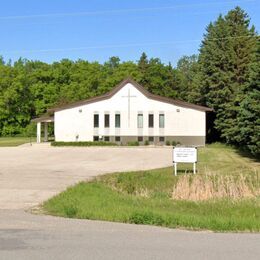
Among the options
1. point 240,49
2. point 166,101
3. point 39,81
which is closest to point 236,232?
point 166,101

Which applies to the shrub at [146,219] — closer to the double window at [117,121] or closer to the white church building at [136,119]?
the white church building at [136,119]

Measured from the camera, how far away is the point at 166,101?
192ft

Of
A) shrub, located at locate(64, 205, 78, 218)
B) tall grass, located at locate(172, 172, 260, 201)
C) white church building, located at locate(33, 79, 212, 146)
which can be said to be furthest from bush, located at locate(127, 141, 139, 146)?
shrub, located at locate(64, 205, 78, 218)

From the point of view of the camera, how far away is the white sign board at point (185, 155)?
2516 cm

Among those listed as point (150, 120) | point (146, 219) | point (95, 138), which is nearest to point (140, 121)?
point (150, 120)

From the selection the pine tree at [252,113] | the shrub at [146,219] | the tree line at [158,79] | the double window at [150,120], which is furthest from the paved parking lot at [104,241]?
the double window at [150,120]

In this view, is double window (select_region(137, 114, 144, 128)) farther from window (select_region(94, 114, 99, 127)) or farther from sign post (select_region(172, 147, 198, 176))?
sign post (select_region(172, 147, 198, 176))

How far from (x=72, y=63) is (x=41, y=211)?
90233mm

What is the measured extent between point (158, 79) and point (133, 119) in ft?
102

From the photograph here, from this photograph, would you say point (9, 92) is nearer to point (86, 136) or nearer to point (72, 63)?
point (72, 63)

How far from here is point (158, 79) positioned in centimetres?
8856

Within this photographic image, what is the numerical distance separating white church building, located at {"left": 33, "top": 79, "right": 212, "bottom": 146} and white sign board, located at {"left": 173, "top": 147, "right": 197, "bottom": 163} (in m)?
32.9

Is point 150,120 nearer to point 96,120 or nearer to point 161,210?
point 96,120

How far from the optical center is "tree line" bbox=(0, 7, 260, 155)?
A: 60.4 metres
